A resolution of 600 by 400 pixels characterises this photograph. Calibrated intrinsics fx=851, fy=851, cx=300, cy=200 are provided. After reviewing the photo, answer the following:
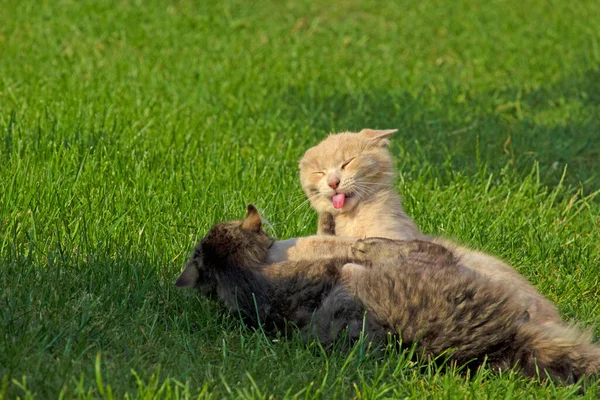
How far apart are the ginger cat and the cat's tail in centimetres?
100

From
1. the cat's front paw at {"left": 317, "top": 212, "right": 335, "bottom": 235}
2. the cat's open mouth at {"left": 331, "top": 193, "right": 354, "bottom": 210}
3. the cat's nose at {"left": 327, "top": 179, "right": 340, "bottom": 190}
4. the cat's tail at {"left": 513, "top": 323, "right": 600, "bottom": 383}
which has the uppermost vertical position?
the cat's nose at {"left": 327, "top": 179, "right": 340, "bottom": 190}

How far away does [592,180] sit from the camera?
727cm

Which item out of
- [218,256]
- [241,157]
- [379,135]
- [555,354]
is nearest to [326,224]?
[379,135]

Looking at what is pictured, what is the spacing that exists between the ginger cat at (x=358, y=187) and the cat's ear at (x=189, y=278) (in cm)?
112

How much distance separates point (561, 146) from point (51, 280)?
542 centimetres

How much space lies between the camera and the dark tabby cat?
149 inches

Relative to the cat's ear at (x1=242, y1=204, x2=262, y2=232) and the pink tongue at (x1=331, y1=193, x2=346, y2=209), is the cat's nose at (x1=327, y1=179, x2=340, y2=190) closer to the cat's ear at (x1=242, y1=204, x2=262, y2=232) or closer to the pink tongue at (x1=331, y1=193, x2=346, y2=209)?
the pink tongue at (x1=331, y1=193, x2=346, y2=209)

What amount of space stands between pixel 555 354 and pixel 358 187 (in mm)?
1704

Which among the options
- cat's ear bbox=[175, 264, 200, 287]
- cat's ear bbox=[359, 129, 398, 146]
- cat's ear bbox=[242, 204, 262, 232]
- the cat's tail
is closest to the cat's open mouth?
cat's ear bbox=[359, 129, 398, 146]

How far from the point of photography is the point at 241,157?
22.0 feet

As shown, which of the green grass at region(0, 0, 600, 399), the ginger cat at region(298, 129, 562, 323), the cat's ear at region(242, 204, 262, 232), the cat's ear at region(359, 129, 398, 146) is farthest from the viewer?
the cat's ear at region(359, 129, 398, 146)

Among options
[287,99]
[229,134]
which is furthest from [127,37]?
[229,134]

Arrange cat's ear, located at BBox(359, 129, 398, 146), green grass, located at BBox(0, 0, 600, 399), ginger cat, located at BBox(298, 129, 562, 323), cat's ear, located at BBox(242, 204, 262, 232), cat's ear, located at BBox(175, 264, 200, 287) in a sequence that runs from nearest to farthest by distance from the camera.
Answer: green grass, located at BBox(0, 0, 600, 399)
cat's ear, located at BBox(175, 264, 200, 287)
cat's ear, located at BBox(242, 204, 262, 232)
ginger cat, located at BBox(298, 129, 562, 323)
cat's ear, located at BBox(359, 129, 398, 146)

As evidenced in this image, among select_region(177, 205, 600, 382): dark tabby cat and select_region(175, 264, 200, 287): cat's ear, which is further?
select_region(175, 264, 200, 287): cat's ear
